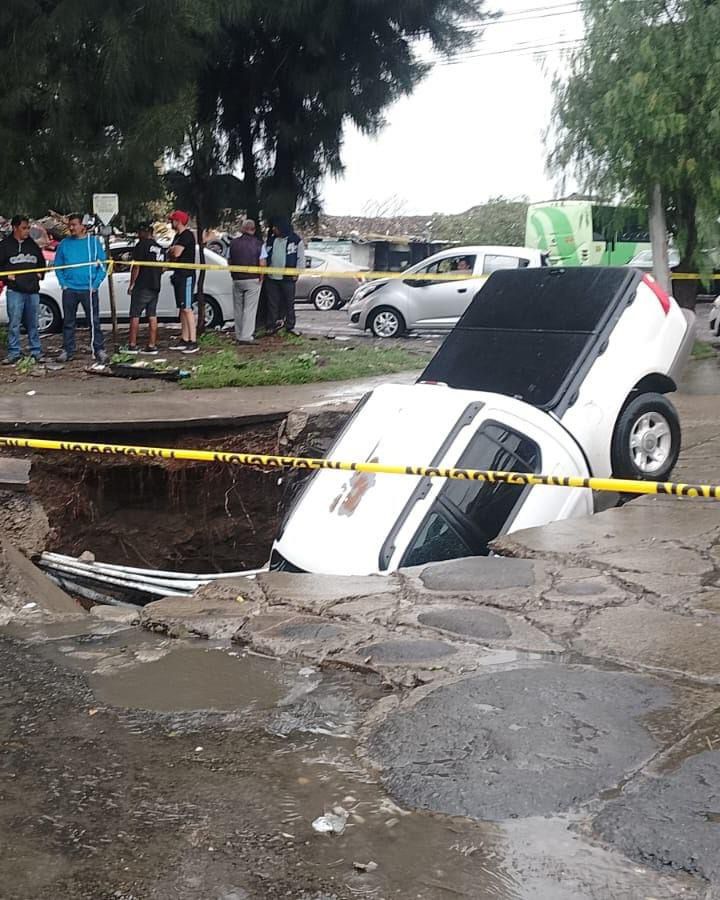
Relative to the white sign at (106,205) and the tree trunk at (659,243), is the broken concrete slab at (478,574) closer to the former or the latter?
the white sign at (106,205)

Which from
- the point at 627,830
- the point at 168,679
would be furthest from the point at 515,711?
the point at 168,679

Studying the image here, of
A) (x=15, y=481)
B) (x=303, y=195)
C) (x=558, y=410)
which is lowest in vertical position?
(x=15, y=481)

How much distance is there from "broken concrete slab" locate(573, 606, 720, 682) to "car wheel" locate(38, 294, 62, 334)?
15.0 m

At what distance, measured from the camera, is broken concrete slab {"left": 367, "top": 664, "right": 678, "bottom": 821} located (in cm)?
332

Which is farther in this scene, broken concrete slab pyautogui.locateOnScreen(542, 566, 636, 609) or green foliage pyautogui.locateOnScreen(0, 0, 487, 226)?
green foliage pyautogui.locateOnScreen(0, 0, 487, 226)

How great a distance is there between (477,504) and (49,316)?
43.3ft

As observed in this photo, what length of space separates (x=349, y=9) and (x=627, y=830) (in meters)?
14.4

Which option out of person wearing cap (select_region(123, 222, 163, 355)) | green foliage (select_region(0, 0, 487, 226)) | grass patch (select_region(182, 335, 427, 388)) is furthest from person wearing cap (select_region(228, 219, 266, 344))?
person wearing cap (select_region(123, 222, 163, 355))

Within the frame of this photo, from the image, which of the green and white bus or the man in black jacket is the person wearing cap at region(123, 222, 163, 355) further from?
the green and white bus

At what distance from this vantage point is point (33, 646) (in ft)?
16.3

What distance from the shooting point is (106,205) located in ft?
42.8

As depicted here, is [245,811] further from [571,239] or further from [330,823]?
[571,239]

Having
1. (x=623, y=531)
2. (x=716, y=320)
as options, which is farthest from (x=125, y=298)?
(x=623, y=531)

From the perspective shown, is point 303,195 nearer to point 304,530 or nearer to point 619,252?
point 304,530
